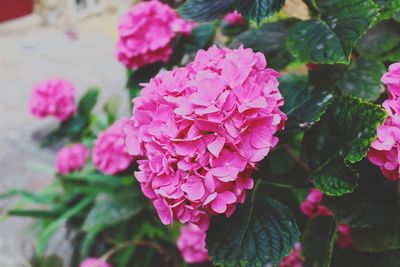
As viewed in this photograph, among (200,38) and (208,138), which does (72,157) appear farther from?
(208,138)

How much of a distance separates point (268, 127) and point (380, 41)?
0.39 m

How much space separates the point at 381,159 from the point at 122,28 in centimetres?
65

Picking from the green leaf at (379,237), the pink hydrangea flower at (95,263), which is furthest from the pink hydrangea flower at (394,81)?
the pink hydrangea flower at (95,263)

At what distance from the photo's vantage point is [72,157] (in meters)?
1.82

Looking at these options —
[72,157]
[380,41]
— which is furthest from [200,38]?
[72,157]

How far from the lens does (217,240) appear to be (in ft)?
2.11

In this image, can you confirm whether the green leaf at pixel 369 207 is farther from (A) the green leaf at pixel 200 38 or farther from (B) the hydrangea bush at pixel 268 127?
(A) the green leaf at pixel 200 38

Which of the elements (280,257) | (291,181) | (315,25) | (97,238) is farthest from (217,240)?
(97,238)

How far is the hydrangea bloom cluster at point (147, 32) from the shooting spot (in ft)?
3.34

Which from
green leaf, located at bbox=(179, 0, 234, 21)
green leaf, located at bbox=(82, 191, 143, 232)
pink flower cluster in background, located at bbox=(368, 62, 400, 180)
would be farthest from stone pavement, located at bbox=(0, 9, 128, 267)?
pink flower cluster in background, located at bbox=(368, 62, 400, 180)

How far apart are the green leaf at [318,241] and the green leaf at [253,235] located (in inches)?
3.4

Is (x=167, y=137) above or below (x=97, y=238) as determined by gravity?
above

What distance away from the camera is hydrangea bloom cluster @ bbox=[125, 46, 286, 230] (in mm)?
556

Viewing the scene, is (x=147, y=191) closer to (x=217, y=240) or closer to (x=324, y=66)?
(x=217, y=240)
